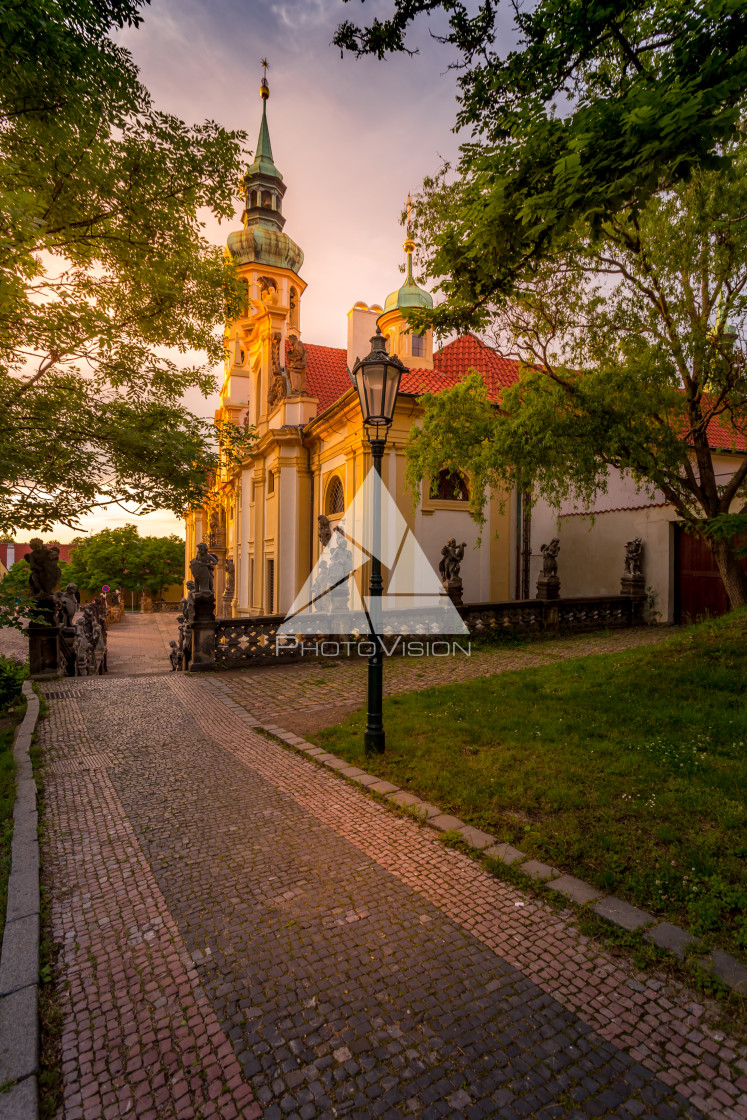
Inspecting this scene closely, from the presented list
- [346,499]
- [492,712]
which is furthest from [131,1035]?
[346,499]

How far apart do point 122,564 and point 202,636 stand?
173 feet

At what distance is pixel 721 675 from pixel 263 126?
43.6 metres

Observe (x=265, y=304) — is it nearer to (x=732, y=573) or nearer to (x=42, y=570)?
(x=42, y=570)

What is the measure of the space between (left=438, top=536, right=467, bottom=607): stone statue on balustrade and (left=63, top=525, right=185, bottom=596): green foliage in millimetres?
51205

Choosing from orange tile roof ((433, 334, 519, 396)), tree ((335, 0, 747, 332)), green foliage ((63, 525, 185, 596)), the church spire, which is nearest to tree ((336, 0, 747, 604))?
tree ((335, 0, 747, 332))

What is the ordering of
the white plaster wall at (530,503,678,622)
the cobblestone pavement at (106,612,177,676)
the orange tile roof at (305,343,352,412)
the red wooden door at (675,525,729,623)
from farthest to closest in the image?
1. the orange tile roof at (305,343,352,412)
2. the cobblestone pavement at (106,612,177,676)
3. the white plaster wall at (530,503,678,622)
4. the red wooden door at (675,525,729,623)

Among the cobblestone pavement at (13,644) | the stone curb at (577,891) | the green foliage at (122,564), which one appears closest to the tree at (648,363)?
the stone curb at (577,891)

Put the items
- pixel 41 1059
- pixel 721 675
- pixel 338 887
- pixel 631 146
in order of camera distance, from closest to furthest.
Answer: 1. pixel 41 1059
2. pixel 338 887
3. pixel 631 146
4. pixel 721 675

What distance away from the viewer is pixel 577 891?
3369 mm

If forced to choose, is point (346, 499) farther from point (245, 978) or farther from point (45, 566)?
point (245, 978)

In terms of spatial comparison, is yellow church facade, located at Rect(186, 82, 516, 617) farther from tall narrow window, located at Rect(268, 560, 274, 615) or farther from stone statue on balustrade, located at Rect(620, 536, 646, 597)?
stone statue on balustrade, located at Rect(620, 536, 646, 597)

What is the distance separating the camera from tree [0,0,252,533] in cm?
559

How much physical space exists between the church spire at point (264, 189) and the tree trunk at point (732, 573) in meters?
32.9

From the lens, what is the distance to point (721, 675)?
23.3 feet
